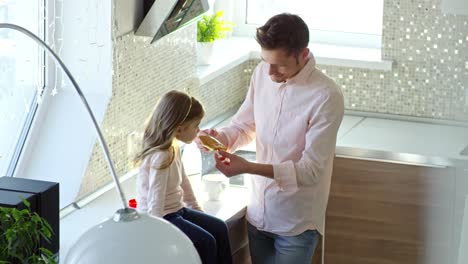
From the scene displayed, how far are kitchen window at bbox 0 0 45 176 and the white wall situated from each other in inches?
1.5

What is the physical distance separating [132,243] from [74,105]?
172 cm

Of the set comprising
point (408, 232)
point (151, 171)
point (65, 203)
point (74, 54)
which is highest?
point (74, 54)

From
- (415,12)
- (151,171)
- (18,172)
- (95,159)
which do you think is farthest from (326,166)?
(415,12)

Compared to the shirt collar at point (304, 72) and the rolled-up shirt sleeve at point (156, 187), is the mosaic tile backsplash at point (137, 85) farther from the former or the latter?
the shirt collar at point (304, 72)

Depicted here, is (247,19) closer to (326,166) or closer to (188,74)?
(188,74)

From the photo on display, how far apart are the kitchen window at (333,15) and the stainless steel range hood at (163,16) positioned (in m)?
1.36

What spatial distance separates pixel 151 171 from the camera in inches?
124

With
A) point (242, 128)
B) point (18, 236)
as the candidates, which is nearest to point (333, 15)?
point (242, 128)

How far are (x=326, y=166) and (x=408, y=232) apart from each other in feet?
3.36

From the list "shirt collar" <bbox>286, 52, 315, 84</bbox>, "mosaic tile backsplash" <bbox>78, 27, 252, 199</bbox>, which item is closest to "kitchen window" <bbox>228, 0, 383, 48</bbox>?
"mosaic tile backsplash" <bbox>78, 27, 252, 199</bbox>

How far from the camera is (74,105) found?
3.68m

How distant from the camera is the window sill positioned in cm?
464

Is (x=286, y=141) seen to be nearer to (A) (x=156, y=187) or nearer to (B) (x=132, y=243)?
(A) (x=156, y=187)

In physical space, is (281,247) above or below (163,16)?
below
